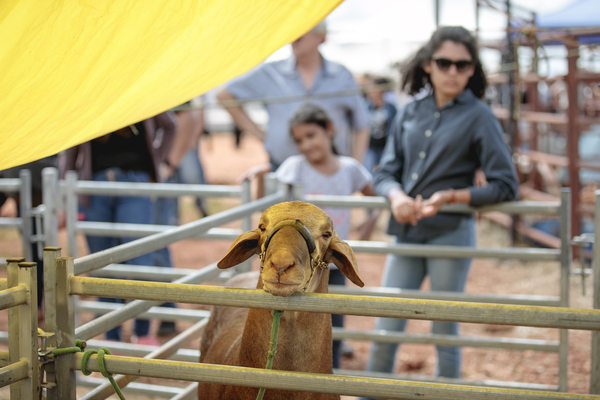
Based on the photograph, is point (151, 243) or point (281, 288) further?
point (151, 243)

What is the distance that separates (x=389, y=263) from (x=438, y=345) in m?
0.52

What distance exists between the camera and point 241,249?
6.42 ft

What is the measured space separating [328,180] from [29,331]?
2.41 metres

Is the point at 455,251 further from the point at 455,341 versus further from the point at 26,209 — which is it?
the point at 26,209

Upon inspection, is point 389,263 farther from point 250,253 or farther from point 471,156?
point 250,253

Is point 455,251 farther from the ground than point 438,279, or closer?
farther from the ground

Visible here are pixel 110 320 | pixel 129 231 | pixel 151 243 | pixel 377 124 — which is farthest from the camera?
pixel 377 124

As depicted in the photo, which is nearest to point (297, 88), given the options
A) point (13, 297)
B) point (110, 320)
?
point (110, 320)

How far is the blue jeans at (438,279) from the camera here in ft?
10.5

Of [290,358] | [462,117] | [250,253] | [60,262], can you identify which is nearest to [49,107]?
[60,262]

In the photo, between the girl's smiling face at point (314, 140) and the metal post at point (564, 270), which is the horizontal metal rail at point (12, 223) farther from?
the metal post at point (564, 270)

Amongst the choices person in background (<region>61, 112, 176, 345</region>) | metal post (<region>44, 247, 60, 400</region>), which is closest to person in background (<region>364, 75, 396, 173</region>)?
person in background (<region>61, 112, 176, 345</region>)

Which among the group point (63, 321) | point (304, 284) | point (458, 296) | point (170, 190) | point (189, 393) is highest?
point (170, 190)

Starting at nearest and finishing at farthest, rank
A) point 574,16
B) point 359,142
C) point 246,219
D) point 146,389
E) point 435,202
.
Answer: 1. point 435,202
2. point 146,389
3. point 246,219
4. point 359,142
5. point 574,16
